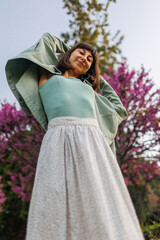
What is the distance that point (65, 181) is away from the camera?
1046mm

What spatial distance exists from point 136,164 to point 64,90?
2.77m

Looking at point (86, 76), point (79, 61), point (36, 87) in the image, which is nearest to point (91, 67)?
point (86, 76)

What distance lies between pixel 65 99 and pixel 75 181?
49 cm

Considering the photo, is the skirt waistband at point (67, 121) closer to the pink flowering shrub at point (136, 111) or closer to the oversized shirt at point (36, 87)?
the oversized shirt at point (36, 87)

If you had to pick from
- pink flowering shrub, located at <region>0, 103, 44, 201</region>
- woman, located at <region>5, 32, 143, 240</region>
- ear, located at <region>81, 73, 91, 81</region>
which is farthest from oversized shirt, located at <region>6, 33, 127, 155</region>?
pink flowering shrub, located at <region>0, 103, 44, 201</region>

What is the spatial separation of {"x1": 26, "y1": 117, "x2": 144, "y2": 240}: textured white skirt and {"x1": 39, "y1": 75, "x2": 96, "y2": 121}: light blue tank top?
0.09 metres

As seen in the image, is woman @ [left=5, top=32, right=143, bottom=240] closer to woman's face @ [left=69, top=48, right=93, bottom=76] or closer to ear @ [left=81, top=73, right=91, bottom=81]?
woman's face @ [left=69, top=48, right=93, bottom=76]

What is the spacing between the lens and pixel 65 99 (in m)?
1.28

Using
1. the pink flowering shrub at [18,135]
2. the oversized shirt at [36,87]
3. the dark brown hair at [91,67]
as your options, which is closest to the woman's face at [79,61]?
the dark brown hair at [91,67]

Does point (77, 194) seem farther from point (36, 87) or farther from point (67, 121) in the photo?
point (36, 87)

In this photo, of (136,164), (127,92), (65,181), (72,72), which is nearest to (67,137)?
(65,181)

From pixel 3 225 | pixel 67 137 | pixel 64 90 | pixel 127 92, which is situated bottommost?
pixel 3 225

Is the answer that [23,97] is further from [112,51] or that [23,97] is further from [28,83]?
[112,51]

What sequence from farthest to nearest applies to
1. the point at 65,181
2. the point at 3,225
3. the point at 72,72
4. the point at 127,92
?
1. the point at 3,225
2. the point at 127,92
3. the point at 72,72
4. the point at 65,181
